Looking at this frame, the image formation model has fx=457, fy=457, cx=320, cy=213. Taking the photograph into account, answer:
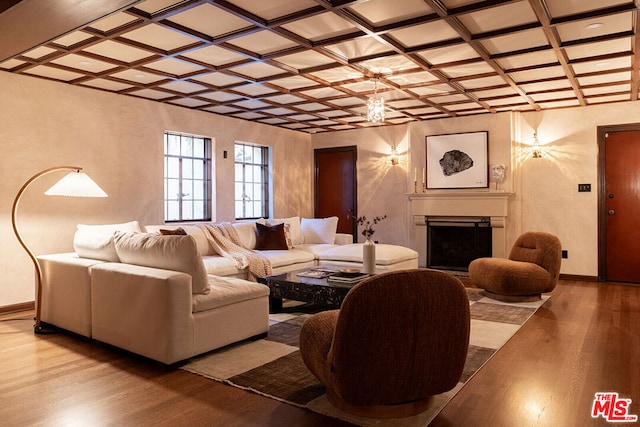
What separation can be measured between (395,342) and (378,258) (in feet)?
11.2

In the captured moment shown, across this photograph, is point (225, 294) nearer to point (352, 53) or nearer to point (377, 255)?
point (352, 53)

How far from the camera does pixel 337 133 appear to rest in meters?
8.55

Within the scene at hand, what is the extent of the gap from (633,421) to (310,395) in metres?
1.65

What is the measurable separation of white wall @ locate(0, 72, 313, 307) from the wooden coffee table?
239 centimetres

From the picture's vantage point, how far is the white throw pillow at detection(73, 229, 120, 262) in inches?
149

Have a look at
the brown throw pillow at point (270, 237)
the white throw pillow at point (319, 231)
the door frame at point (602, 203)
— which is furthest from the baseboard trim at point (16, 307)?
the door frame at point (602, 203)

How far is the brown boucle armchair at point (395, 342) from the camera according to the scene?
2066 mm

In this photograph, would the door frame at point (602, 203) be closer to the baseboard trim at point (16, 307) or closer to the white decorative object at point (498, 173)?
the white decorative object at point (498, 173)

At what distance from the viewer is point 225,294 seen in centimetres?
336

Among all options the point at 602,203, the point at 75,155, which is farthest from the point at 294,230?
the point at 602,203

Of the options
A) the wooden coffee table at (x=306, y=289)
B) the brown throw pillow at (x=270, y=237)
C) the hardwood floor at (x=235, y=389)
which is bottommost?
the hardwood floor at (x=235, y=389)

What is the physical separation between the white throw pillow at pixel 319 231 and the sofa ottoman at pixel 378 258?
2.30ft

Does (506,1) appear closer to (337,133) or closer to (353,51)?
(353,51)

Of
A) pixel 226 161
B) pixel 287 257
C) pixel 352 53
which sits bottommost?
pixel 287 257
